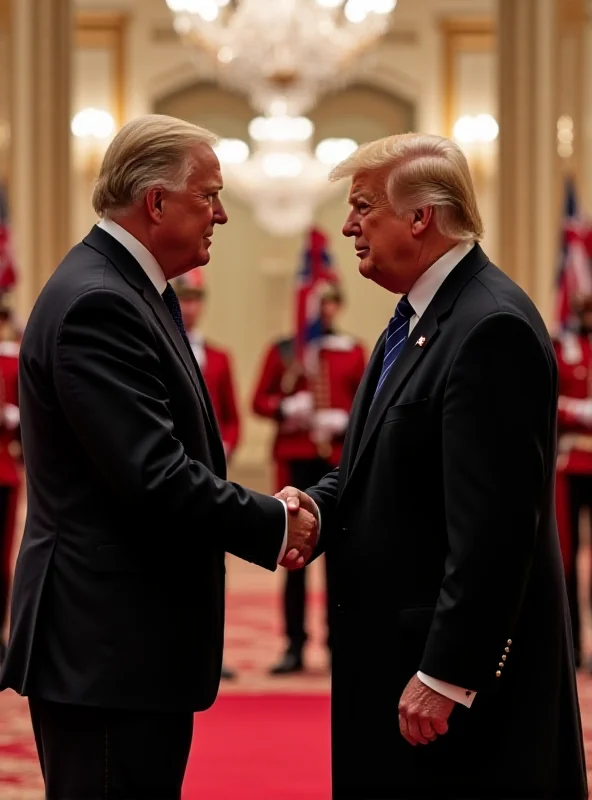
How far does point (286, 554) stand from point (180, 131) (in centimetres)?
77

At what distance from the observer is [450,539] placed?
2145mm

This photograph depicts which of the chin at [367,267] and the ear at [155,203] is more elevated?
the ear at [155,203]

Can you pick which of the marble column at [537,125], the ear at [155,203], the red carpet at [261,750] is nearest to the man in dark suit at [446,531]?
the ear at [155,203]

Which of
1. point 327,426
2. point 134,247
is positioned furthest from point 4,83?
point 134,247

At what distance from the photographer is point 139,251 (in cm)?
237

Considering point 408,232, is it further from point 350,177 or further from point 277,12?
point 277,12

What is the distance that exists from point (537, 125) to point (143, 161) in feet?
23.7

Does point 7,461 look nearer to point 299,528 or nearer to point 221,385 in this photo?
point 221,385

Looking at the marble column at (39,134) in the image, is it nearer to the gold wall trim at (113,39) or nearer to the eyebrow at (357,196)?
the gold wall trim at (113,39)

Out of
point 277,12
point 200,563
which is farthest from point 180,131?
point 277,12

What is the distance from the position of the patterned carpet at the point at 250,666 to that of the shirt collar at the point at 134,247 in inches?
73.1

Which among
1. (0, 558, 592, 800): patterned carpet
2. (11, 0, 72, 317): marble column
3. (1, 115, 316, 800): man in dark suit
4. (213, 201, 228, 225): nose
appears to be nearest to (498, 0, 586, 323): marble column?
(0, 558, 592, 800): patterned carpet

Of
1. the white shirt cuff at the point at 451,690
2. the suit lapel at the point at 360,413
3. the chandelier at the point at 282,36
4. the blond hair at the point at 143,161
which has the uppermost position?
the chandelier at the point at 282,36

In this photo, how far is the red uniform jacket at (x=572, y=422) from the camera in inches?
221
